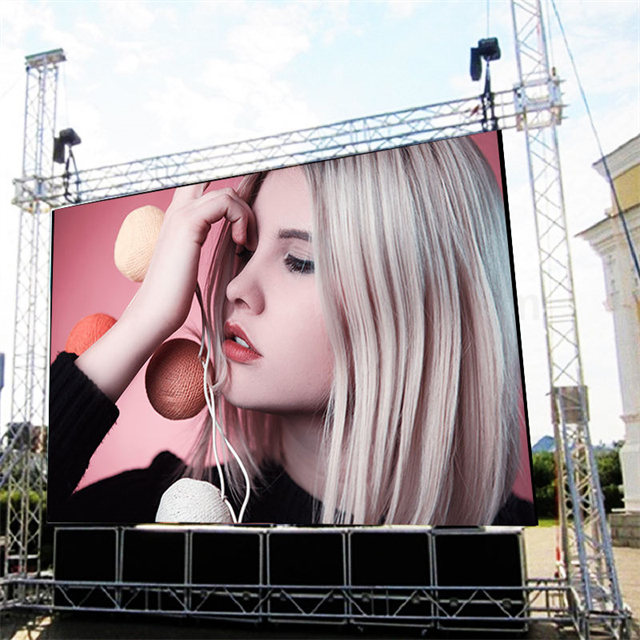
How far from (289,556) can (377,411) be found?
6.12 feet

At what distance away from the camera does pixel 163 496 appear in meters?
7.05

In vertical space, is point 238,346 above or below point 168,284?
below

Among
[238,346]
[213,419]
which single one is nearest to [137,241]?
[238,346]

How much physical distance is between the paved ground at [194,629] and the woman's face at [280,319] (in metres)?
2.06

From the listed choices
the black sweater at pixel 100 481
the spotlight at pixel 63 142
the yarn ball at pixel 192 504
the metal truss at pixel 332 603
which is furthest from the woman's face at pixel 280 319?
the spotlight at pixel 63 142

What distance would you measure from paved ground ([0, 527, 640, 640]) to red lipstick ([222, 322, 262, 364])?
2.54 metres

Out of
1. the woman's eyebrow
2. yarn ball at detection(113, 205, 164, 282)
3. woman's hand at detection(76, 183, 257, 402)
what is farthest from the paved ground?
the woman's eyebrow

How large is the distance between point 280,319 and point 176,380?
126 centimetres

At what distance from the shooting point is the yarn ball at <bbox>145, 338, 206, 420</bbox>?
22.9ft

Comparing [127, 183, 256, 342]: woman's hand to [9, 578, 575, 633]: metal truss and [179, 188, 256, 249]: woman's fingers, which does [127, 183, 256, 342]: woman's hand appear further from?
[9, 578, 575, 633]: metal truss

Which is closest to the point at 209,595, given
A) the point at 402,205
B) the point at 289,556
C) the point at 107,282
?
the point at 289,556

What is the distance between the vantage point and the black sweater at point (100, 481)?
657 cm

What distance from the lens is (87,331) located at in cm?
764

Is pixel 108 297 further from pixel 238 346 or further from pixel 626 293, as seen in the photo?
pixel 626 293
